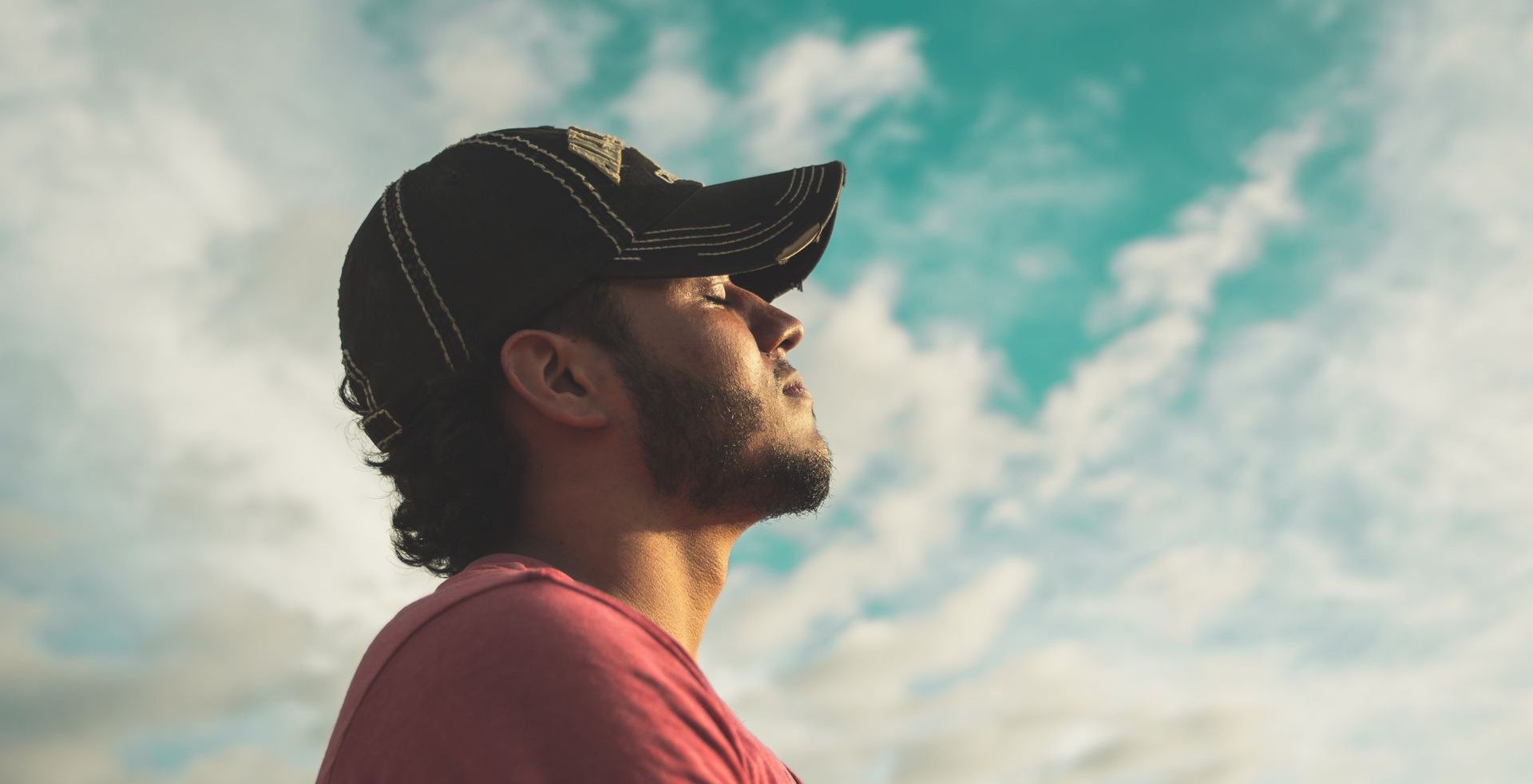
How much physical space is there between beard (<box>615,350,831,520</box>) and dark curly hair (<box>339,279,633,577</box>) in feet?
0.54

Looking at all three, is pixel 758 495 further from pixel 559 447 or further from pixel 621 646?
pixel 621 646

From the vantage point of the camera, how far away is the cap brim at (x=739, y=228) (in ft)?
12.3

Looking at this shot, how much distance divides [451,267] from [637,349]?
0.62 meters

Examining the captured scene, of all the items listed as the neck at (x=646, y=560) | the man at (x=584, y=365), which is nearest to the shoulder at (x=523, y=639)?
the man at (x=584, y=365)

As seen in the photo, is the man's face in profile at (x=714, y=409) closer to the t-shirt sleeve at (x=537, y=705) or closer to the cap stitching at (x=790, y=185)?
the cap stitching at (x=790, y=185)

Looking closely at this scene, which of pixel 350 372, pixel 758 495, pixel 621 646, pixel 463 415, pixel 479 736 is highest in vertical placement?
pixel 350 372

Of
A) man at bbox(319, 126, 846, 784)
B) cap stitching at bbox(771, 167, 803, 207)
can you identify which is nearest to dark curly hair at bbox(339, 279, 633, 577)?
man at bbox(319, 126, 846, 784)

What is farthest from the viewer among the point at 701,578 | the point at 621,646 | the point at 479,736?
A: the point at 701,578

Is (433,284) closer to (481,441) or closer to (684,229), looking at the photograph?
(481,441)

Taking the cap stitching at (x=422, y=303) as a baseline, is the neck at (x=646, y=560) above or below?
below

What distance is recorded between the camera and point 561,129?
157 inches

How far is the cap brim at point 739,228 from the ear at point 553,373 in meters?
0.27

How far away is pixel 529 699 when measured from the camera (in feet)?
7.40

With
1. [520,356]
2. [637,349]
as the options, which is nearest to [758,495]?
[637,349]
